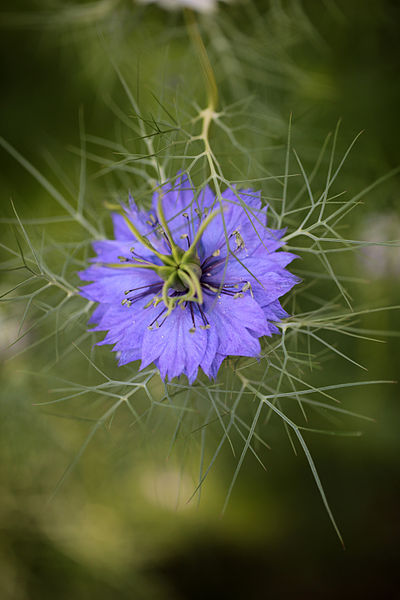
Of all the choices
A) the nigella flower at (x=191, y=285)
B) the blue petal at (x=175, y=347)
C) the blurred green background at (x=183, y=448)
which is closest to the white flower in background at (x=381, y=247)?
the blurred green background at (x=183, y=448)

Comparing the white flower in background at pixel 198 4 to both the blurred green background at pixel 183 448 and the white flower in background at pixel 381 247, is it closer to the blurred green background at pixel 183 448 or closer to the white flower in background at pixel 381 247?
the blurred green background at pixel 183 448

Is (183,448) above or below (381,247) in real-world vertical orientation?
below

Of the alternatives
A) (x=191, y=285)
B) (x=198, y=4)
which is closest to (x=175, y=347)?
(x=191, y=285)

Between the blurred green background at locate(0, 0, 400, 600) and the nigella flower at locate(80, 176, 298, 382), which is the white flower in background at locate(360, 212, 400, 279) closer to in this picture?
the blurred green background at locate(0, 0, 400, 600)

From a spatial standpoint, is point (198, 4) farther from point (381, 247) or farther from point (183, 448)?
point (183, 448)

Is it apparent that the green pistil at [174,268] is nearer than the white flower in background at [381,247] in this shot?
Yes
